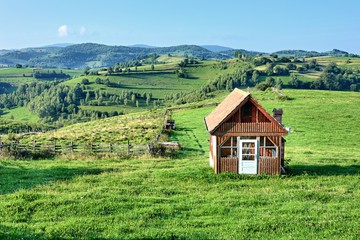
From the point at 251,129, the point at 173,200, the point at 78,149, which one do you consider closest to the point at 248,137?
the point at 251,129

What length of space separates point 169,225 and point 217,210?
300cm

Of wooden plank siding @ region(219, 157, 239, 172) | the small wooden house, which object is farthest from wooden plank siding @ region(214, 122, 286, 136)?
wooden plank siding @ region(219, 157, 239, 172)

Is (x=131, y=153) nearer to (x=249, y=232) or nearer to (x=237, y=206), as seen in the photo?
(x=237, y=206)

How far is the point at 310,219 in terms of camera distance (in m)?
17.8

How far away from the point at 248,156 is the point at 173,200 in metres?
8.68

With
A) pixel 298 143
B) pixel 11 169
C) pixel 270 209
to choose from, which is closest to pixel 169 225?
pixel 270 209

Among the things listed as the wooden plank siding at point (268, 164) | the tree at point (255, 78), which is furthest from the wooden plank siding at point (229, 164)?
the tree at point (255, 78)

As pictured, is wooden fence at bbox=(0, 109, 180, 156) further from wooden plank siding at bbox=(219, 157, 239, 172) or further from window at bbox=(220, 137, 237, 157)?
wooden plank siding at bbox=(219, 157, 239, 172)

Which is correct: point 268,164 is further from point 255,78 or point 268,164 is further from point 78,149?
point 255,78

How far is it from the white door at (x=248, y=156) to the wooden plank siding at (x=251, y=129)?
2.20 feet

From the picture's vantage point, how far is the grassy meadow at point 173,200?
16.3 metres

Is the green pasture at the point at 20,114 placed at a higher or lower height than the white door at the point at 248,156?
lower

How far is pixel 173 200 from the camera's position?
66.8 ft

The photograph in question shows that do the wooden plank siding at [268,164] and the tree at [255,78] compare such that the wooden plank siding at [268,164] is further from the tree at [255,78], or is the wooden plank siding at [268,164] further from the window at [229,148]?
the tree at [255,78]
